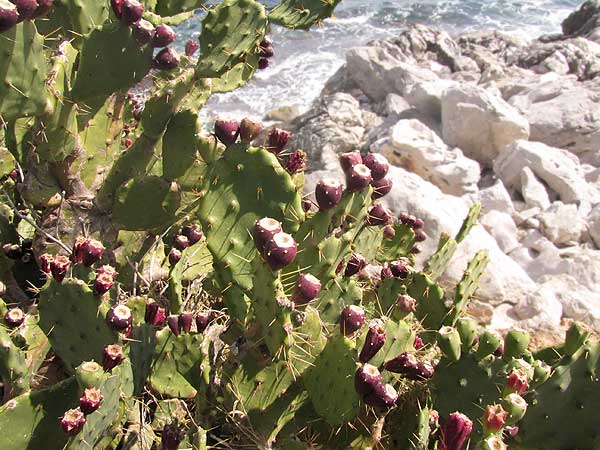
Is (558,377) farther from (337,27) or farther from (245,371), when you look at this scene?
(337,27)

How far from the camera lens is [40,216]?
3174 mm

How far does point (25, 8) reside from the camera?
6.46 ft

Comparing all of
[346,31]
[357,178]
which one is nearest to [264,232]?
[357,178]

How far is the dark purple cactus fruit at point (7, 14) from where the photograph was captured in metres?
1.83

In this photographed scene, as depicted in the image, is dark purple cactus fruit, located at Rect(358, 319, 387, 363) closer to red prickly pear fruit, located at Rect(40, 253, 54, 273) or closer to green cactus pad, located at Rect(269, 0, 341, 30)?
red prickly pear fruit, located at Rect(40, 253, 54, 273)

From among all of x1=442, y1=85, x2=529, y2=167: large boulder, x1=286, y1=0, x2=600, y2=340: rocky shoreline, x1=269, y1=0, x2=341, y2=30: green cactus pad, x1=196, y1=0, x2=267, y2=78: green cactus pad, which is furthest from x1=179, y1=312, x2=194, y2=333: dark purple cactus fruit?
x1=442, y1=85, x2=529, y2=167: large boulder

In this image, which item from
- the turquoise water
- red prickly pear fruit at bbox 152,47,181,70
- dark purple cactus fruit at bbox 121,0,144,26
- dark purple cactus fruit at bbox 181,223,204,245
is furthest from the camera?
the turquoise water

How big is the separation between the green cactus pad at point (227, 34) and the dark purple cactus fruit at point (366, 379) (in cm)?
149

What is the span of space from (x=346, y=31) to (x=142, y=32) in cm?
1893

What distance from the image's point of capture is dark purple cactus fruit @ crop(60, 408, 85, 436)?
1779 mm

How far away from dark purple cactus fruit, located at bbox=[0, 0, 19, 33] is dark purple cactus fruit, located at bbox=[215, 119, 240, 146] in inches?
28.5

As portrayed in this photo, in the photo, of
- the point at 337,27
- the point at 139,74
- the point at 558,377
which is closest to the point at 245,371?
the point at 558,377

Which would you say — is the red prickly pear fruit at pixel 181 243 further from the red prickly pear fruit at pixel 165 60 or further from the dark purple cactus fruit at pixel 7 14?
the dark purple cactus fruit at pixel 7 14

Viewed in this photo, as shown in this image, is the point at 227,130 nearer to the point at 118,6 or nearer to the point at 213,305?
the point at 118,6
